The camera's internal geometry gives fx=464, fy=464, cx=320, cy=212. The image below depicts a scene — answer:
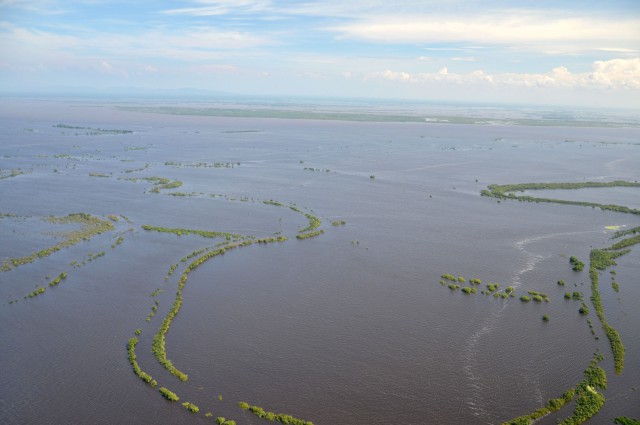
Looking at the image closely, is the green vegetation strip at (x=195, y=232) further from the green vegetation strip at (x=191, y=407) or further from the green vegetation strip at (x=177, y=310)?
the green vegetation strip at (x=191, y=407)

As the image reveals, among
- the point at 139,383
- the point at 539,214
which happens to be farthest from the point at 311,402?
the point at 539,214

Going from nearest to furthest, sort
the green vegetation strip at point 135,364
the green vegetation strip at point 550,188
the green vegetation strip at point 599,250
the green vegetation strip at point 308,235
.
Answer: the green vegetation strip at point 135,364 → the green vegetation strip at point 599,250 → the green vegetation strip at point 308,235 → the green vegetation strip at point 550,188

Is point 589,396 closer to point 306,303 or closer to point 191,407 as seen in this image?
point 306,303

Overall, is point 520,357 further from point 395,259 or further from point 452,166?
point 452,166

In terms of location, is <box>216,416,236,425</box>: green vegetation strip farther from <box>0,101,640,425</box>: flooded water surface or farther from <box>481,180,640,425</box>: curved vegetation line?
<box>481,180,640,425</box>: curved vegetation line

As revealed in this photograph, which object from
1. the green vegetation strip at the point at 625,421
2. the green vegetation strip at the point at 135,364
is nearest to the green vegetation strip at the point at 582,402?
the green vegetation strip at the point at 625,421
